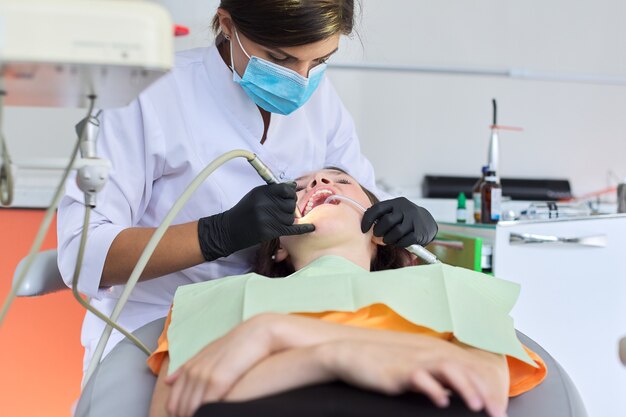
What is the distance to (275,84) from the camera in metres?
1.58

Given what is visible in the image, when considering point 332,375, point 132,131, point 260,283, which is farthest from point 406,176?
point 332,375

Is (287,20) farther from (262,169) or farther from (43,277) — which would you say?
(43,277)

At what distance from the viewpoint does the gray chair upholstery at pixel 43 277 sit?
148cm

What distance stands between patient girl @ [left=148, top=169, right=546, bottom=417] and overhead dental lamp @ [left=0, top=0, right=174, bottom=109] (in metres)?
0.39

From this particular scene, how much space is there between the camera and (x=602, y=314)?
2299 millimetres

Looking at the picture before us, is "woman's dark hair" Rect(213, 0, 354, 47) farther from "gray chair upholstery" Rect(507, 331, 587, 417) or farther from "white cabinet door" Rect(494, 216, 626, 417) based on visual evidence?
Answer: "white cabinet door" Rect(494, 216, 626, 417)

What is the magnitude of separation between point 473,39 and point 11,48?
117 inches

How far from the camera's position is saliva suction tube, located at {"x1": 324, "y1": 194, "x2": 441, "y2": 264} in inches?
59.8

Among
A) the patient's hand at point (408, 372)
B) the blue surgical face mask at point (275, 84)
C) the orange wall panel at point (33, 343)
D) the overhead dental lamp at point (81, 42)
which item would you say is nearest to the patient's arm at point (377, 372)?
the patient's hand at point (408, 372)

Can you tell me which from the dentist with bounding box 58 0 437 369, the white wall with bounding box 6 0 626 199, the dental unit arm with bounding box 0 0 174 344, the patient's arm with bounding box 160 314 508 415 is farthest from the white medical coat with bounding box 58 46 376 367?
the white wall with bounding box 6 0 626 199

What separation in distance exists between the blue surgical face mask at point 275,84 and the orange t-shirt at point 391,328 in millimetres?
552

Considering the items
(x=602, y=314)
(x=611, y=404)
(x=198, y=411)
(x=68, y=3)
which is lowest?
(x=611, y=404)

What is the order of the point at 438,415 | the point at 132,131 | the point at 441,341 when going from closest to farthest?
the point at 438,415, the point at 441,341, the point at 132,131

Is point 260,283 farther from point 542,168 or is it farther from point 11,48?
point 542,168
